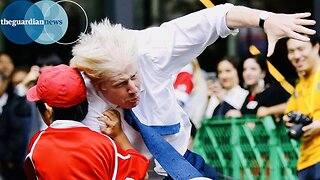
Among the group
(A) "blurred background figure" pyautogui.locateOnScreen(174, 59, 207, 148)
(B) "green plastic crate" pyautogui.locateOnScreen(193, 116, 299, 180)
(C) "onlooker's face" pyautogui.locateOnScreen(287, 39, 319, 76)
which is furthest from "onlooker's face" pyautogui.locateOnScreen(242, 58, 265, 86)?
(C) "onlooker's face" pyautogui.locateOnScreen(287, 39, 319, 76)

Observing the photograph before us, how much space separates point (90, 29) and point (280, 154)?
3719 mm

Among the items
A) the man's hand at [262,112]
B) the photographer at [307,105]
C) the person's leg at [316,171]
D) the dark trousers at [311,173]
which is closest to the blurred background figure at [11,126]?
the man's hand at [262,112]

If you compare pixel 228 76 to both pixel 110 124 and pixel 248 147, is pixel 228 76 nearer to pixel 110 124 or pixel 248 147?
pixel 248 147

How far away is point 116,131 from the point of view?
13.2 feet

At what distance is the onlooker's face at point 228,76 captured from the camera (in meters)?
8.91

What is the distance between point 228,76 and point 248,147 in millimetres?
1262

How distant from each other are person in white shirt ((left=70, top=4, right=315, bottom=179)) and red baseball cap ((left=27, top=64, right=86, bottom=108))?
56mm

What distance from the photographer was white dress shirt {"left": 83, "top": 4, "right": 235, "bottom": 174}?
403 centimetres

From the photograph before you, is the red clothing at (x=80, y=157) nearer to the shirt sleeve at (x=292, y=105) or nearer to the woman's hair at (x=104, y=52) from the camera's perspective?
the woman's hair at (x=104, y=52)

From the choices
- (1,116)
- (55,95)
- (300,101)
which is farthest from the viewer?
(1,116)

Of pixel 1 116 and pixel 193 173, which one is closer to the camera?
pixel 193 173

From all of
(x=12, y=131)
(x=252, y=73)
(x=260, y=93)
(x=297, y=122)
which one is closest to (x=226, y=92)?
(x=252, y=73)

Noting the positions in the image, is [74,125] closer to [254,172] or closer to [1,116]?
[254,172]

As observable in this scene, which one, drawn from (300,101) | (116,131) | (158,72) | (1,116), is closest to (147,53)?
(158,72)
